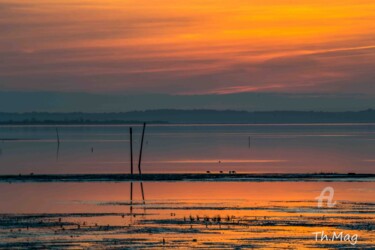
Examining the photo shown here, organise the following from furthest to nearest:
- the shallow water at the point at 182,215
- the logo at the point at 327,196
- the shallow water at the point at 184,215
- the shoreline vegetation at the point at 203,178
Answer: the shoreline vegetation at the point at 203,178, the logo at the point at 327,196, the shallow water at the point at 184,215, the shallow water at the point at 182,215

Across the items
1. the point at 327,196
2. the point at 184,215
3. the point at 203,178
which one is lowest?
the point at 184,215

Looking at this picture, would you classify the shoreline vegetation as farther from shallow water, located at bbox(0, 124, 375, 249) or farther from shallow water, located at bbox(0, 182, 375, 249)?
shallow water, located at bbox(0, 182, 375, 249)

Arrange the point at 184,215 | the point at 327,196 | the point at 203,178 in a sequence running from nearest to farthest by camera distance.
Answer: the point at 184,215 < the point at 327,196 < the point at 203,178

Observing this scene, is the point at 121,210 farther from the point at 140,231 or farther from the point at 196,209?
the point at 140,231

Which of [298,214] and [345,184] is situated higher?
[345,184]

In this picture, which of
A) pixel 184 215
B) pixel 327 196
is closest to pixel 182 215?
pixel 184 215

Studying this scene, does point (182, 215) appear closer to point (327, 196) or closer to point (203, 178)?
point (327, 196)

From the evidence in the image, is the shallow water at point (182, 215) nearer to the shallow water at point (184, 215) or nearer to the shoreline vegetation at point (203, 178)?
the shallow water at point (184, 215)

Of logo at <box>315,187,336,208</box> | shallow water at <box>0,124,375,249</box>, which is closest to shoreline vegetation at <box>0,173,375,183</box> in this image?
shallow water at <box>0,124,375,249</box>

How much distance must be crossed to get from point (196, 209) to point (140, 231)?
788cm

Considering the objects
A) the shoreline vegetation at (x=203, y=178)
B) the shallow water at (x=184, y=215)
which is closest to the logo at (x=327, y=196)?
the shallow water at (x=184, y=215)

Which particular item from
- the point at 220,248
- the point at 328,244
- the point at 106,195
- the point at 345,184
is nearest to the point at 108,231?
the point at 220,248

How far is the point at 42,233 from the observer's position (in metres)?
27.4

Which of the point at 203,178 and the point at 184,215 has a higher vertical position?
the point at 203,178
